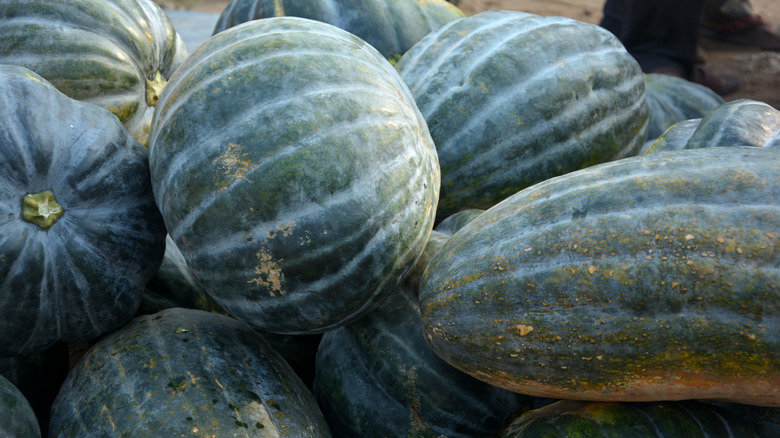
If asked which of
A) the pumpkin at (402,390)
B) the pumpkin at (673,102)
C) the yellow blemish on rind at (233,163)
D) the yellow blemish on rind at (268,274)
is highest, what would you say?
the yellow blemish on rind at (233,163)

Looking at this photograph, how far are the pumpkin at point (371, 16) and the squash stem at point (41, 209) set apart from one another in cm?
136

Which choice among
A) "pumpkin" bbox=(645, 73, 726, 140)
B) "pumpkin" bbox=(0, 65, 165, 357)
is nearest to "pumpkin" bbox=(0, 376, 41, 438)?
"pumpkin" bbox=(0, 65, 165, 357)

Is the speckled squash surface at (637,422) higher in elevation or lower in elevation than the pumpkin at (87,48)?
lower

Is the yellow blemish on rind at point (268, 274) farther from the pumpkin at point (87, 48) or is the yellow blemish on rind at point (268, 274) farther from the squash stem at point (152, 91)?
the squash stem at point (152, 91)

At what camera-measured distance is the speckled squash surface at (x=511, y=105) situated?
7.04 ft

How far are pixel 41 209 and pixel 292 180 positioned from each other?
65cm

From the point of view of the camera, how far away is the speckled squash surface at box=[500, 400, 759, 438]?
1.48m

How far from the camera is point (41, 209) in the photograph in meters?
1.59

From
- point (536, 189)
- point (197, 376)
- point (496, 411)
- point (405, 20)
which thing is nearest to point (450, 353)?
point (496, 411)

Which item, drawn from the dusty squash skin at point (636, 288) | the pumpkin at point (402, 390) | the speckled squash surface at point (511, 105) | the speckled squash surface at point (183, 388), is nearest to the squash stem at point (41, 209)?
the speckled squash surface at point (183, 388)

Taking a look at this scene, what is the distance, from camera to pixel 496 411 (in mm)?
1778

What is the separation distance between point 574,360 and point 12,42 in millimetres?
2032

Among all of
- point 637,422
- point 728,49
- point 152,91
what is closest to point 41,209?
point 152,91

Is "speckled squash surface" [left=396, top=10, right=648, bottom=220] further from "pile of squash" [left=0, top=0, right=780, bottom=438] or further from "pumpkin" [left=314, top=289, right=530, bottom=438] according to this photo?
"pumpkin" [left=314, top=289, right=530, bottom=438]
